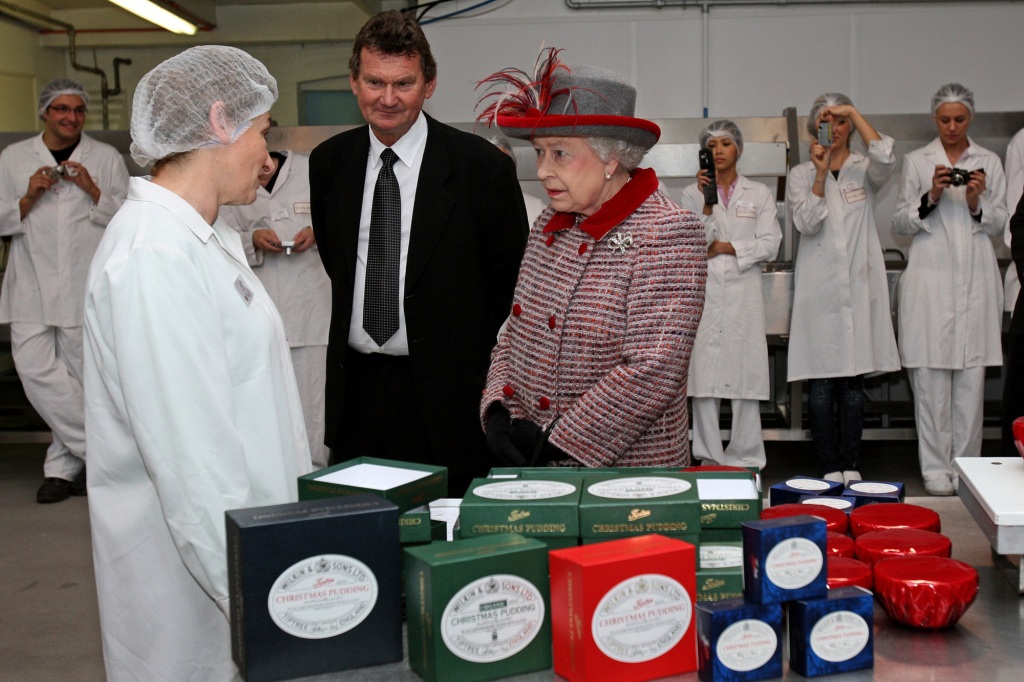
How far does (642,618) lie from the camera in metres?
1.09

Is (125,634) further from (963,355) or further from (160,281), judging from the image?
(963,355)

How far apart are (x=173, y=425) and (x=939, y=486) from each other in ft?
12.8

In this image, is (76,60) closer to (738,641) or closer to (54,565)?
(54,565)

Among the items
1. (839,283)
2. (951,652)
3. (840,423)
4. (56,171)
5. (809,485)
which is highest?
(56,171)

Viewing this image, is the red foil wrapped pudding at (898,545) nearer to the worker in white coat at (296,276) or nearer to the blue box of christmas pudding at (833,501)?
the blue box of christmas pudding at (833,501)

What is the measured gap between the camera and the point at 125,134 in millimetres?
5754

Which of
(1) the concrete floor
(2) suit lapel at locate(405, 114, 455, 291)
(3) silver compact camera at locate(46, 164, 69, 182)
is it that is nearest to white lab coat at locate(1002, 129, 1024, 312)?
(1) the concrete floor

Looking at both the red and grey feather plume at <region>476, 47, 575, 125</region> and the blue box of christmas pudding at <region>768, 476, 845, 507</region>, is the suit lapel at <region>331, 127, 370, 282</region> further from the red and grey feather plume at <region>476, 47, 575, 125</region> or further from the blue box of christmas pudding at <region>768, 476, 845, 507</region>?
the blue box of christmas pudding at <region>768, 476, 845, 507</region>

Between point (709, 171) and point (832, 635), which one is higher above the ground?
point (709, 171)

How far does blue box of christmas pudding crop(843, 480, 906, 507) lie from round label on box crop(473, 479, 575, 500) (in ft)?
1.81

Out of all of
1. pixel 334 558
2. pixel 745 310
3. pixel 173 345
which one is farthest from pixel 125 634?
pixel 745 310

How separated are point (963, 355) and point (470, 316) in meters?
2.96

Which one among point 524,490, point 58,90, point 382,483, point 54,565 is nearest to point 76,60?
point 58,90

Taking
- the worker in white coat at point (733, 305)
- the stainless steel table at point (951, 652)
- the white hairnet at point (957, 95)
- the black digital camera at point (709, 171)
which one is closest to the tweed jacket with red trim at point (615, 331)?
the stainless steel table at point (951, 652)
